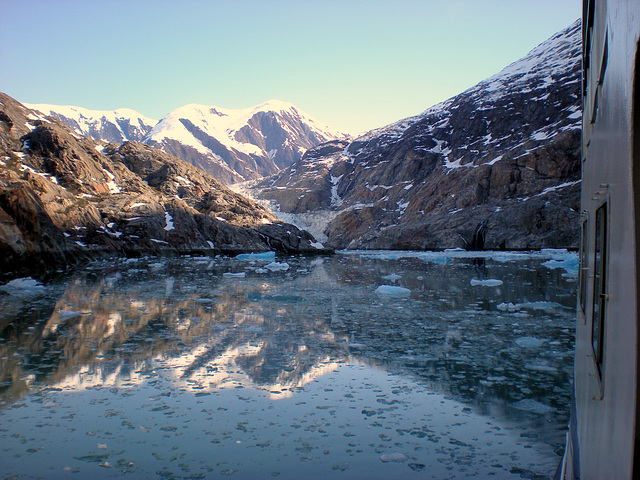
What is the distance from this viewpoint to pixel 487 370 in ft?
22.4

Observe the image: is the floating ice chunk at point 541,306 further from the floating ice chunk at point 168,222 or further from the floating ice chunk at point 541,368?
the floating ice chunk at point 168,222

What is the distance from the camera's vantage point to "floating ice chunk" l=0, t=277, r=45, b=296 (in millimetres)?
15898

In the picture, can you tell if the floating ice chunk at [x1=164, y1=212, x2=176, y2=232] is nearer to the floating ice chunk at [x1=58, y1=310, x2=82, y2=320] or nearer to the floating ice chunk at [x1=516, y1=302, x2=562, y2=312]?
the floating ice chunk at [x1=58, y1=310, x2=82, y2=320]

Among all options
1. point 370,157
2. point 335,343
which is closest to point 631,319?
point 335,343

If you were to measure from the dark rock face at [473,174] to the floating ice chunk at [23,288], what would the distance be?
53.5 m

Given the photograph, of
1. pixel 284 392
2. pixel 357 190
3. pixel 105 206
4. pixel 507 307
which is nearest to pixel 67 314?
Answer: pixel 284 392

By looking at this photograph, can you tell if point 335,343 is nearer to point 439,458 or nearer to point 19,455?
point 439,458

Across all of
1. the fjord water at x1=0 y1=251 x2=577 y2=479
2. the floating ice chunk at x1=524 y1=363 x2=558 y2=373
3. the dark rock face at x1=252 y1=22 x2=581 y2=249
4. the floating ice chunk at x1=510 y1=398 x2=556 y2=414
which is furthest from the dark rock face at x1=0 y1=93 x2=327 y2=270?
the floating ice chunk at x1=510 y1=398 x2=556 y2=414

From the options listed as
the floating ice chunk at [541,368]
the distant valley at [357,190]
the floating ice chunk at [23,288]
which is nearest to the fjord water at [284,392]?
the floating ice chunk at [541,368]

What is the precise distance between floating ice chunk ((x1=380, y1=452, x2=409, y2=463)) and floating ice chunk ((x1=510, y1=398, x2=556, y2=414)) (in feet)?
6.26

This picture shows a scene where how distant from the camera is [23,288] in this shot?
55.1ft

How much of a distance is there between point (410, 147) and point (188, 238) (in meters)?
67.7

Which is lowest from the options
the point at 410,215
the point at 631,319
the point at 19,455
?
the point at 19,455

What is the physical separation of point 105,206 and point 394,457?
45.1 meters
